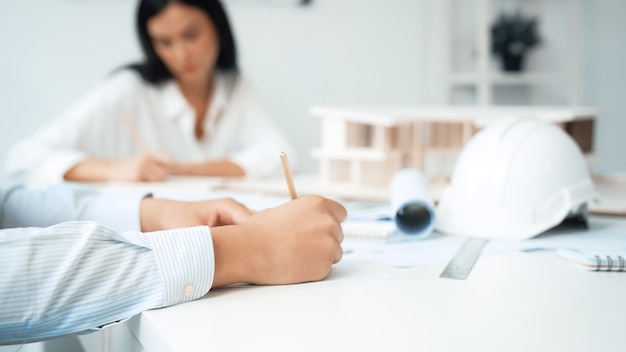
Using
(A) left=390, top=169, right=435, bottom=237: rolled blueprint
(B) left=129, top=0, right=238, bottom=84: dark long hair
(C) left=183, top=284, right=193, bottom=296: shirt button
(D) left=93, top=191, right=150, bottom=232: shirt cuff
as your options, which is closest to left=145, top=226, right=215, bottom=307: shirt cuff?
(C) left=183, top=284, right=193, bottom=296: shirt button

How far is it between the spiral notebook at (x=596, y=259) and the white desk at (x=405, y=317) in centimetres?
2

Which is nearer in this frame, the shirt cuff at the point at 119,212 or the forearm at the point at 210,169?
the shirt cuff at the point at 119,212

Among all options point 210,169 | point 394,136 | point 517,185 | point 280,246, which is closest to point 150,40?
point 210,169

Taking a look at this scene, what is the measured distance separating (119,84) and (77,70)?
1.36 feet

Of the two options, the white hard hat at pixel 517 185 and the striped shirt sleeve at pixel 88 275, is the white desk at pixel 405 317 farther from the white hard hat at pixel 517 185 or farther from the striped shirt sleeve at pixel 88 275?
the white hard hat at pixel 517 185

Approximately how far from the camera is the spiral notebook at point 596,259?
80 centimetres

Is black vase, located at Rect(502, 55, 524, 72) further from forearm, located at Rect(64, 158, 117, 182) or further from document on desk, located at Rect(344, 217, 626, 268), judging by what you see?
document on desk, located at Rect(344, 217, 626, 268)

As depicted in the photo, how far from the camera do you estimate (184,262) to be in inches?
25.9

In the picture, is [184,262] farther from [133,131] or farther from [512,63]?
[512,63]

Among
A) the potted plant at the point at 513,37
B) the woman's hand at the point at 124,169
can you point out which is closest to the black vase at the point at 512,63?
the potted plant at the point at 513,37

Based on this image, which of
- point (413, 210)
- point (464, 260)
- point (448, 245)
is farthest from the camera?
point (413, 210)

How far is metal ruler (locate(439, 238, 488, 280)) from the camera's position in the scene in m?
0.77

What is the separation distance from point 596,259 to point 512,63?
8.74ft

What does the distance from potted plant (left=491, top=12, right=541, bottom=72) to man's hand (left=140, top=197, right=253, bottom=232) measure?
8.85 feet
